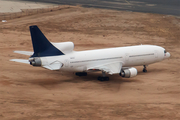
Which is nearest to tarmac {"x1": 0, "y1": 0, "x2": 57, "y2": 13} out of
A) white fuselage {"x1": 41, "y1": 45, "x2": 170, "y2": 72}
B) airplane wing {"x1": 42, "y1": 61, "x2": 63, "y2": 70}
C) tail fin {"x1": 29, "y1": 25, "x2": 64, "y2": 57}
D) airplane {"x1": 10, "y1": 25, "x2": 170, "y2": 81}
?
airplane {"x1": 10, "y1": 25, "x2": 170, "y2": 81}

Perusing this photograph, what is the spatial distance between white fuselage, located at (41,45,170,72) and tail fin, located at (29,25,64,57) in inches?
24.1

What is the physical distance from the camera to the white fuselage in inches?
1432

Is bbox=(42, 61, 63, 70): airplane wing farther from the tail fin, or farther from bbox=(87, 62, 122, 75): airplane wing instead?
bbox=(87, 62, 122, 75): airplane wing

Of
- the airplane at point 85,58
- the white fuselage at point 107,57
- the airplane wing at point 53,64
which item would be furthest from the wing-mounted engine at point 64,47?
the airplane wing at point 53,64

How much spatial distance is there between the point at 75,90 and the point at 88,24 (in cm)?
3527

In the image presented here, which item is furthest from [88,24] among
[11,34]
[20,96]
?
[20,96]

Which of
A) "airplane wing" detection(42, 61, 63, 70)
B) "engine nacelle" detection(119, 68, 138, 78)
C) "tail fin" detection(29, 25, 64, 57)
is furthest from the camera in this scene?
"engine nacelle" detection(119, 68, 138, 78)

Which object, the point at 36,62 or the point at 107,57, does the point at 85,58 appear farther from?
the point at 36,62

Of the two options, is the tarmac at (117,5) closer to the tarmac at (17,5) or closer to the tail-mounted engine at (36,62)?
the tarmac at (17,5)

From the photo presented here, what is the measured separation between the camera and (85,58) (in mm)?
37469

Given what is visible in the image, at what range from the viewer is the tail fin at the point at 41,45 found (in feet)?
111

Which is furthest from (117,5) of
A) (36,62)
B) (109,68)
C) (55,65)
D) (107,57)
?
(36,62)

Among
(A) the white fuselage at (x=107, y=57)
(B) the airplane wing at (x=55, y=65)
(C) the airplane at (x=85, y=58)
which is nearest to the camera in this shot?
(B) the airplane wing at (x=55, y=65)

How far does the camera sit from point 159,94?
3494 centimetres
